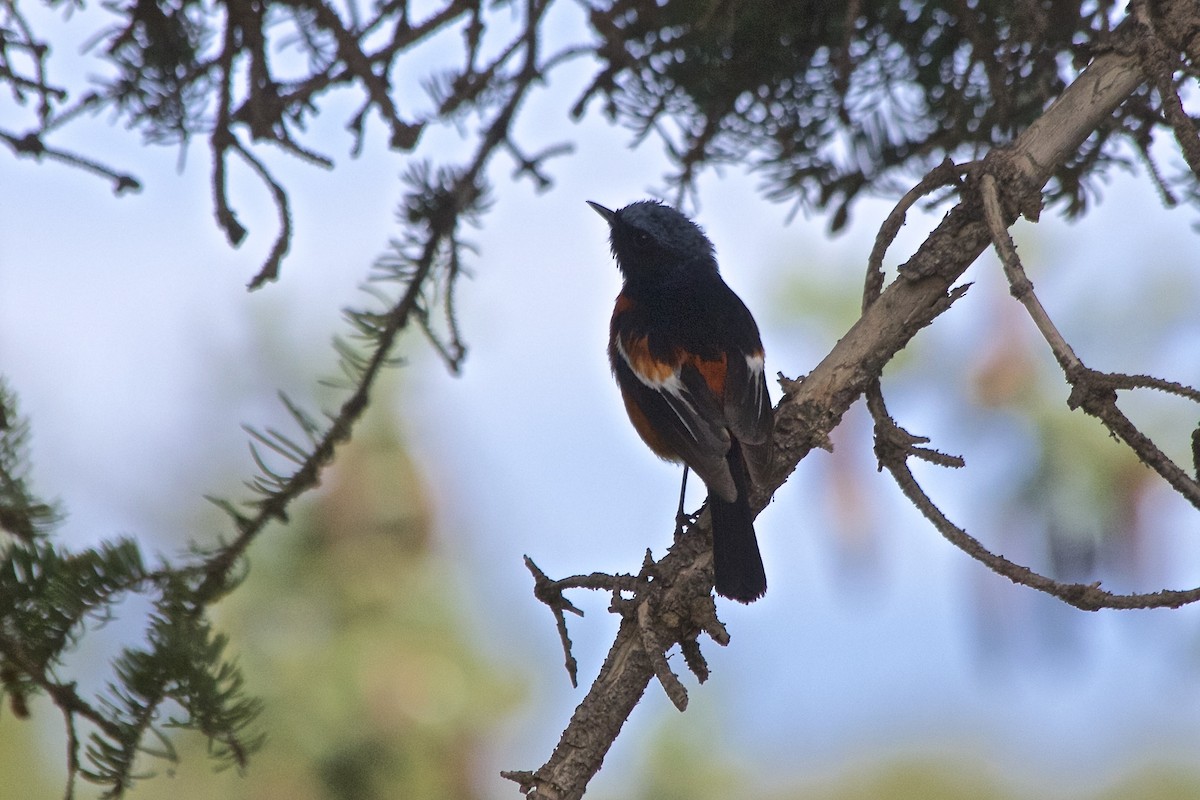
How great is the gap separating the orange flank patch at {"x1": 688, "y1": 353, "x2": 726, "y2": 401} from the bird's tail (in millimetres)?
418

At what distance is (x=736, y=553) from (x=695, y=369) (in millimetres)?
858

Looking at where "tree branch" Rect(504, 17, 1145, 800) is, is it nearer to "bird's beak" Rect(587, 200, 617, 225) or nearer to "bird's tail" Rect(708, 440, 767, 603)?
"bird's tail" Rect(708, 440, 767, 603)

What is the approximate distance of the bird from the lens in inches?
82.7

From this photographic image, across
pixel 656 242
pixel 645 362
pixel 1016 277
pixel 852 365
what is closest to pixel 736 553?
pixel 852 365

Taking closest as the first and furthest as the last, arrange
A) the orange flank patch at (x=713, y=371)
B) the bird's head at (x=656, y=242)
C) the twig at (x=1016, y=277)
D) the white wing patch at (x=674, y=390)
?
1. the twig at (x=1016, y=277)
2. the white wing patch at (x=674, y=390)
3. the orange flank patch at (x=713, y=371)
4. the bird's head at (x=656, y=242)

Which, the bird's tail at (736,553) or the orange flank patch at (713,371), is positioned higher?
the orange flank patch at (713,371)

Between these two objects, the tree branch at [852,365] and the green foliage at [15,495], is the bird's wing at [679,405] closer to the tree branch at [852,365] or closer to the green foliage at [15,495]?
the tree branch at [852,365]

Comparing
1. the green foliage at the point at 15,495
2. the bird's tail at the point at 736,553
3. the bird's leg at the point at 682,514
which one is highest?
the bird's leg at the point at 682,514

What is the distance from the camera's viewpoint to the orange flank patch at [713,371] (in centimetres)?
267

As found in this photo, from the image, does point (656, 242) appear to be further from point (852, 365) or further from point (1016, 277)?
point (1016, 277)

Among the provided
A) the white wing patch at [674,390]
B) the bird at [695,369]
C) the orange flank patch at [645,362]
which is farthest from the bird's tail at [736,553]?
the orange flank patch at [645,362]

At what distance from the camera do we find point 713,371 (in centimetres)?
273

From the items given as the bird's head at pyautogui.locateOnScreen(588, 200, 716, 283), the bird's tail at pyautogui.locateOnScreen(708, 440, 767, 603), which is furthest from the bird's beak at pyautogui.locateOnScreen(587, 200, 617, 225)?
the bird's tail at pyautogui.locateOnScreen(708, 440, 767, 603)

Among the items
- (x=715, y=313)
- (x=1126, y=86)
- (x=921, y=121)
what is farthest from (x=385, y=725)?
(x=1126, y=86)
